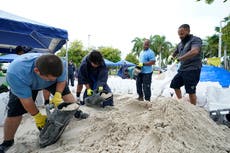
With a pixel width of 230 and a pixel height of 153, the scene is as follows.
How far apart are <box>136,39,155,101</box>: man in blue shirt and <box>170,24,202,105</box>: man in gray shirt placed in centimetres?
96

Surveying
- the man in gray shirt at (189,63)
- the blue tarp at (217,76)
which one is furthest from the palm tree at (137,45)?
the man in gray shirt at (189,63)

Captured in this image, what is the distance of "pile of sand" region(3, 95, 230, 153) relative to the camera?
239 cm

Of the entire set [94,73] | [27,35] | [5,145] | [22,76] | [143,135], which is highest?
[27,35]

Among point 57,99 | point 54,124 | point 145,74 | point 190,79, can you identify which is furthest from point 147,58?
point 54,124

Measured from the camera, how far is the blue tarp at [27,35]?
5.08m

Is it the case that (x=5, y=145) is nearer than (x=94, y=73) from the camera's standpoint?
Yes

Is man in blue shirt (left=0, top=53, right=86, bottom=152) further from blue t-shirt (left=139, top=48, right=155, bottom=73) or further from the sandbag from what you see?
blue t-shirt (left=139, top=48, right=155, bottom=73)

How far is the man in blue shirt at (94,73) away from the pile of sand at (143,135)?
1003 millimetres

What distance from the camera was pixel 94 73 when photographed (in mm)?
4520

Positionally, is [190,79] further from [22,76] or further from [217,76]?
[217,76]

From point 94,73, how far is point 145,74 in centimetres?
136

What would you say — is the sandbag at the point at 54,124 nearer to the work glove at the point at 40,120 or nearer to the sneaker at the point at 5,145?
the work glove at the point at 40,120

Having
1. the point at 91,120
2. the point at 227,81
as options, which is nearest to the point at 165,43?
the point at 227,81

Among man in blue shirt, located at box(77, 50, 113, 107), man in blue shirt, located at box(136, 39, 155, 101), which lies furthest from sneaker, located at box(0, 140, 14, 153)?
man in blue shirt, located at box(136, 39, 155, 101)
